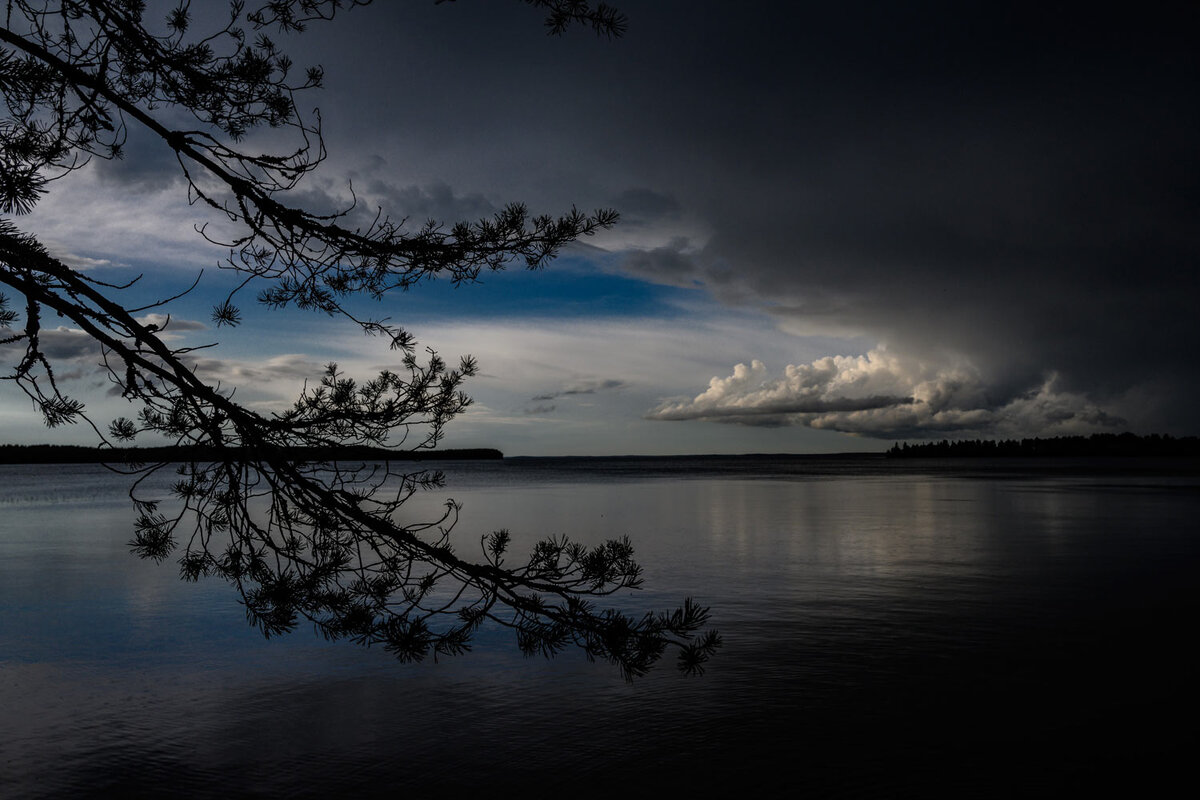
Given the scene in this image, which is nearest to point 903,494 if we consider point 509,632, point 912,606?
point 912,606

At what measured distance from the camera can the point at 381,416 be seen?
17.6ft

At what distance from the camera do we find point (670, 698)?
8070mm

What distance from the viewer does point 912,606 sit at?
12484mm

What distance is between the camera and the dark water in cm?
640

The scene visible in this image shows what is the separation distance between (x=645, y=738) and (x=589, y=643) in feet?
7.62

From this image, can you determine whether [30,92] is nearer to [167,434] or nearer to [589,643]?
[167,434]

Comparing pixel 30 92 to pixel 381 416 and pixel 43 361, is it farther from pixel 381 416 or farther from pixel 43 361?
pixel 381 416

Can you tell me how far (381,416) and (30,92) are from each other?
137 inches

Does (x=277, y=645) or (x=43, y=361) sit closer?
(x=43, y=361)

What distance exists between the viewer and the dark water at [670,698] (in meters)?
6.40

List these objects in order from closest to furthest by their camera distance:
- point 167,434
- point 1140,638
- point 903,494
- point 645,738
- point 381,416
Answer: point 167,434 → point 381,416 → point 645,738 → point 1140,638 → point 903,494

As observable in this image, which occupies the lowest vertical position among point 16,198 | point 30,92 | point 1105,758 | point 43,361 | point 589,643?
point 1105,758

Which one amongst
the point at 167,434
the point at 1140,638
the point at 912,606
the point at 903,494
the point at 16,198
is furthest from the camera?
the point at 903,494

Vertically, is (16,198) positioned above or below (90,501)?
above
